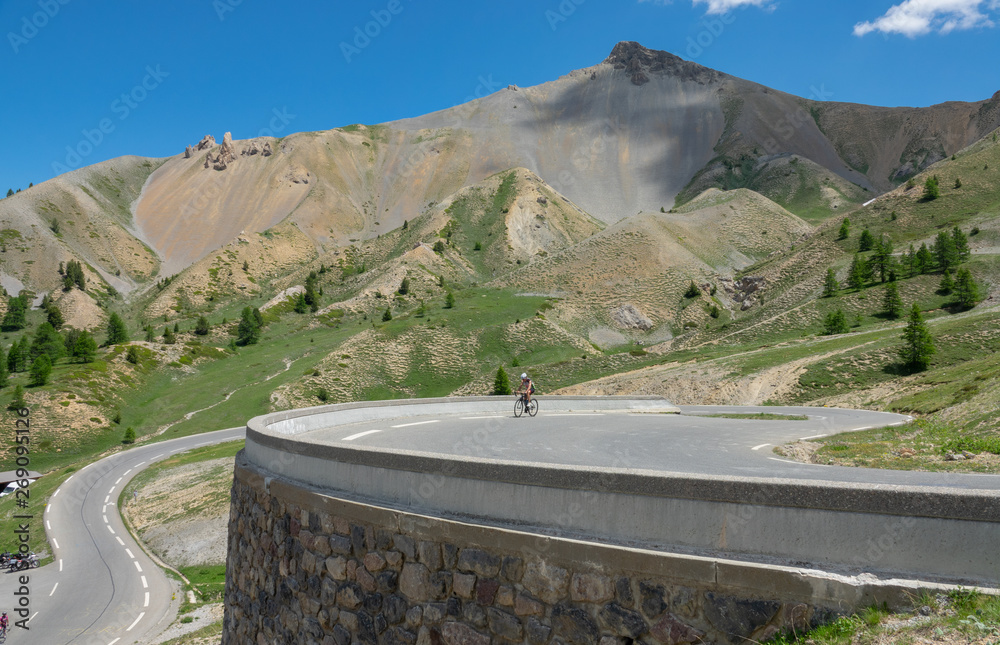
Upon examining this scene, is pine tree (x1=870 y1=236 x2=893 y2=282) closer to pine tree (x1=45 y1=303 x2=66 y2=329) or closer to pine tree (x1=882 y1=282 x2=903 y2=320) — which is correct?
pine tree (x1=882 y1=282 x2=903 y2=320)

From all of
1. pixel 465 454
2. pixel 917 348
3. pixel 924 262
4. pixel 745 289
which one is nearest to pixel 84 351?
pixel 465 454

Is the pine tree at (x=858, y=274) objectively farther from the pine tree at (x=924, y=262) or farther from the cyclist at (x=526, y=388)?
the cyclist at (x=526, y=388)

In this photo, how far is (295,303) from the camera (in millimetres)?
94688

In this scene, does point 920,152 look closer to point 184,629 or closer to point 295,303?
point 295,303

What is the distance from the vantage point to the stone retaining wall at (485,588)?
4453mm

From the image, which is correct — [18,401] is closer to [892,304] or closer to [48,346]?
[48,346]

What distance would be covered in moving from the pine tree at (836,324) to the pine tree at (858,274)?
10.2m

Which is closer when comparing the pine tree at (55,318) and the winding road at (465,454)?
the winding road at (465,454)

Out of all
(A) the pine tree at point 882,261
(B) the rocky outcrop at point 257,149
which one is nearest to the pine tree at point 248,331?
(A) the pine tree at point 882,261

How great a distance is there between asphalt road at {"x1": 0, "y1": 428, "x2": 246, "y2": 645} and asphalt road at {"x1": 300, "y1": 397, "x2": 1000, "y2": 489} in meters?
14.4

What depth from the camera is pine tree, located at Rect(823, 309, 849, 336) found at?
47.6 meters

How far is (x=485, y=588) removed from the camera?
5664mm

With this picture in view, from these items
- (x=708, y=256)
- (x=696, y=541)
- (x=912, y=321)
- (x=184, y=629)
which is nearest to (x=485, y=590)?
(x=696, y=541)

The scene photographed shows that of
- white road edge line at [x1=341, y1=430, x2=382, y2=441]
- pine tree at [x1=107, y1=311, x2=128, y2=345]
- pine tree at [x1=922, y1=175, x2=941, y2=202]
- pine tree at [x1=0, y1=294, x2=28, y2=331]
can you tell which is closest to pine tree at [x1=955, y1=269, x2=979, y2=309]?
pine tree at [x1=922, y1=175, x2=941, y2=202]
